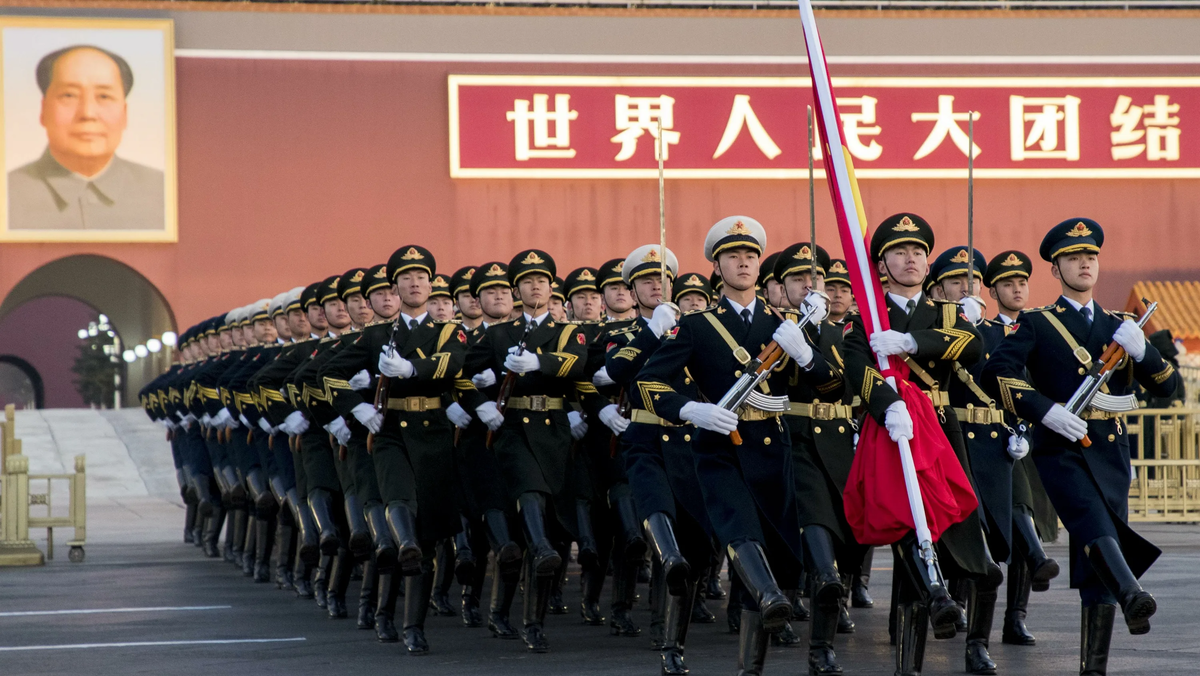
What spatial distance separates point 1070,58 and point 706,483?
2041cm

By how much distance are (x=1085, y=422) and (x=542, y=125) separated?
1850 cm

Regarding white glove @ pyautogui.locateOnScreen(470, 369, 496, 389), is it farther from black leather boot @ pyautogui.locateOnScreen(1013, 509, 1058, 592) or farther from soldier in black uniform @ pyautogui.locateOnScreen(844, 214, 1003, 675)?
black leather boot @ pyautogui.locateOnScreen(1013, 509, 1058, 592)

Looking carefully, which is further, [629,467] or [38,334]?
[38,334]

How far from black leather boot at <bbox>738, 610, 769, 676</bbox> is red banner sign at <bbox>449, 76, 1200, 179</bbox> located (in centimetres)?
1851

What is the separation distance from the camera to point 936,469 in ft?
A: 19.4

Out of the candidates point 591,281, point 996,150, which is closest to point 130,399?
point 996,150

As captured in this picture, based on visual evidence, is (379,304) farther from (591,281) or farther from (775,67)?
(775,67)

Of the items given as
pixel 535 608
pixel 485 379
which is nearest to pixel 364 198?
pixel 485 379

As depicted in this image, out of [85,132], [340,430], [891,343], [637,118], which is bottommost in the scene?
[340,430]

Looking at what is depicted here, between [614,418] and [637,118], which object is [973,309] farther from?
[637,118]

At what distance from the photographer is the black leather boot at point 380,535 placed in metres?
7.74

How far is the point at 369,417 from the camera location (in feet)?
25.9

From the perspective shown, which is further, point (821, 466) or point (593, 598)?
point (593, 598)

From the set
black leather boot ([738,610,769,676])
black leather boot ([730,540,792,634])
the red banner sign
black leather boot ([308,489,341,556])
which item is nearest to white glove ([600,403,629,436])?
black leather boot ([308,489,341,556])
